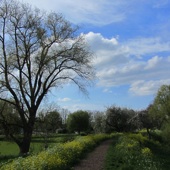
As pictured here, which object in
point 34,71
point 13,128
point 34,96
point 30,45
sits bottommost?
point 13,128

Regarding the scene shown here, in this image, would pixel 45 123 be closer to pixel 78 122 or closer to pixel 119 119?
pixel 119 119

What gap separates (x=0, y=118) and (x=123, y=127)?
32056 mm

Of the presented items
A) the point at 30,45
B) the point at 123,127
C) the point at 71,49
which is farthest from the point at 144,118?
the point at 30,45

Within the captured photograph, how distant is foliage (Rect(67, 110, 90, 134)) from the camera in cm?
9062

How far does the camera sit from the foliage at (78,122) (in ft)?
297

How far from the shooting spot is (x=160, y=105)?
194 ft

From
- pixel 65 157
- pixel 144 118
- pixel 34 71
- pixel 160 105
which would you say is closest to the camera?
pixel 65 157

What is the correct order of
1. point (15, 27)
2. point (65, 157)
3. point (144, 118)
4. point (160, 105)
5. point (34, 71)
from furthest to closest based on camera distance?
point (160, 105), point (144, 118), point (34, 71), point (15, 27), point (65, 157)

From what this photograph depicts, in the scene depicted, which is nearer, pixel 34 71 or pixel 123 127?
pixel 34 71

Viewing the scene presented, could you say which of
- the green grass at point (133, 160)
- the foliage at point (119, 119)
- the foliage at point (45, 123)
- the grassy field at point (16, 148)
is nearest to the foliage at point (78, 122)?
the foliage at point (45, 123)

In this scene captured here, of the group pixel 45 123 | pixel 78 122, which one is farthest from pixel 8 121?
pixel 78 122

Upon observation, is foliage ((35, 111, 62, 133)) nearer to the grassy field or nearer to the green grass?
the grassy field

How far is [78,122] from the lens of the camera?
91125mm

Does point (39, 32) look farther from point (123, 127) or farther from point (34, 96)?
point (123, 127)
